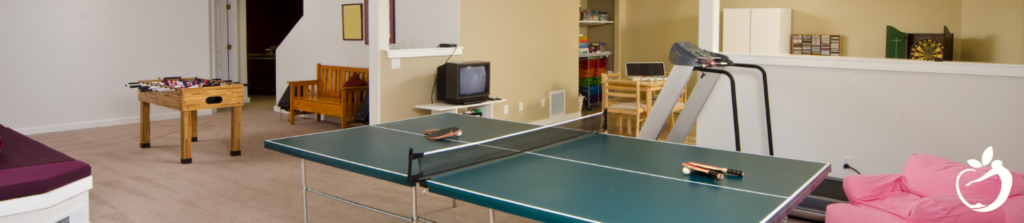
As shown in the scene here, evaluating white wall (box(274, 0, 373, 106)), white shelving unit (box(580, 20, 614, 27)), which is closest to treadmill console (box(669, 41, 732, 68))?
white wall (box(274, 0, 373, 106))

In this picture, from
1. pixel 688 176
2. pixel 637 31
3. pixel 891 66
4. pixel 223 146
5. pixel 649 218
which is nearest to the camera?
pixel 649 218

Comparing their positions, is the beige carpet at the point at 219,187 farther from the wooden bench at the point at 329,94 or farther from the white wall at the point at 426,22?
the white wall at the point at 426,22

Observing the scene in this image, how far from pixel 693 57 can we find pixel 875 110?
1116 millimetres

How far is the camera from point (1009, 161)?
10.7 ft

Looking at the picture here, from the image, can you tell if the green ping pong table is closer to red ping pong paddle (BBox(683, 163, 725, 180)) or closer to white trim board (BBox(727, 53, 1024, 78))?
red ping pong paddle (BBox(683, 163, 725, 180))

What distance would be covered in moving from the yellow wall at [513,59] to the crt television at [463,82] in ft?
0.61

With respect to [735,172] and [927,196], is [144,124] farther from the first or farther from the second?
[927,196]

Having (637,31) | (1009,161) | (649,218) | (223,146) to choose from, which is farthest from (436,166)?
(637,31)

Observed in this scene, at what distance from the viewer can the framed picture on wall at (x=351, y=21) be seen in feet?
23.7

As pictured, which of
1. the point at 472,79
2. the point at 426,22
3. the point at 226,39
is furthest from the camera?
the point at 226,39

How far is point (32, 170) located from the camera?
10.0 ft

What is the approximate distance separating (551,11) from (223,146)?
386 centimetres

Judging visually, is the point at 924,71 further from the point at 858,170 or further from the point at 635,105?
the point at 635,105

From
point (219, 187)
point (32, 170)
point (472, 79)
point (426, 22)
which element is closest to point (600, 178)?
point (32, 170)
